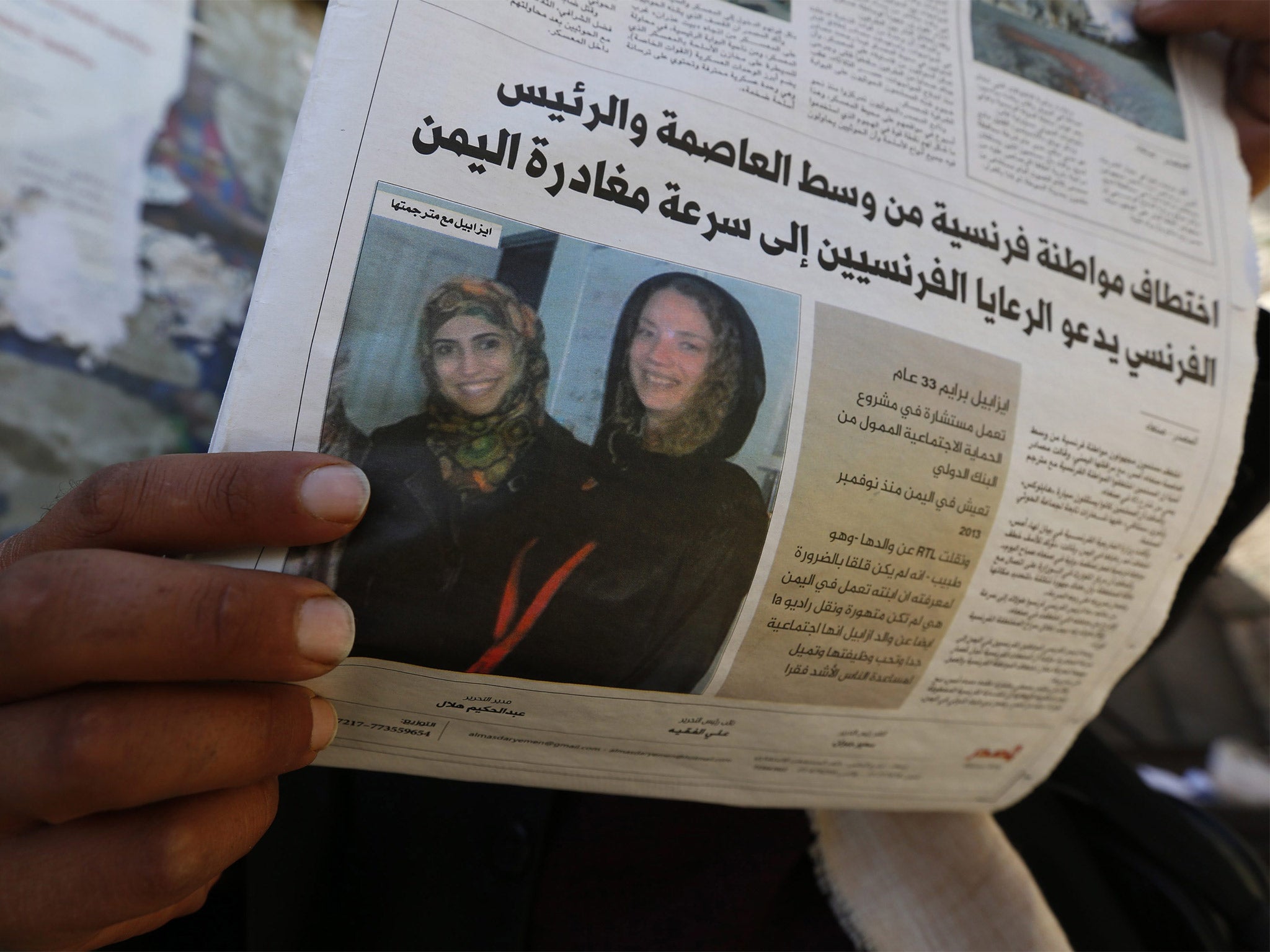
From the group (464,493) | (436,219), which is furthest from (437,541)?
(436,219)

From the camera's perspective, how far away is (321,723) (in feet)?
0.92

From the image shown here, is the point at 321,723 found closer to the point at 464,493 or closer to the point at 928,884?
the point at 464,493

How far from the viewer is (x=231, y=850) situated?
0.86 ft

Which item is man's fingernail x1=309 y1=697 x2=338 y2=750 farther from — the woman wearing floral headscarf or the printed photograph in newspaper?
the printed photograph in newspaper

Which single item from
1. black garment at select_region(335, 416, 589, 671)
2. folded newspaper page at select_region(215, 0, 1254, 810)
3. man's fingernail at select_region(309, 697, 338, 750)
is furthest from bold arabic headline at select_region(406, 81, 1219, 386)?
man's fingernail at select_region(309, 697, 338, 750)

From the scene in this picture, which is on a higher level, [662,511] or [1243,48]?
[1243,48]

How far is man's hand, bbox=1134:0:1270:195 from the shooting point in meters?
0.46

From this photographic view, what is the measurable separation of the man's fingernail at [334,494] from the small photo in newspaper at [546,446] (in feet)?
0.04

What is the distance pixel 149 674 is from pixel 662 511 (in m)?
0.20

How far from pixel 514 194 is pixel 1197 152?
0.47 m

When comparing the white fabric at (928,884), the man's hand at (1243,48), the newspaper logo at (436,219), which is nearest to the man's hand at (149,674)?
the newspaper logo at (436,219)

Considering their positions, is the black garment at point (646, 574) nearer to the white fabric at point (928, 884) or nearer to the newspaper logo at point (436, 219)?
the newspaper logo at point (436, 219)

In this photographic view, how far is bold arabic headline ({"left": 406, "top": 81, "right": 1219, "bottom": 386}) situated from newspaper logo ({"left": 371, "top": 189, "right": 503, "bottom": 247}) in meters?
0.02

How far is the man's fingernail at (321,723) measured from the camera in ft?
0.91
